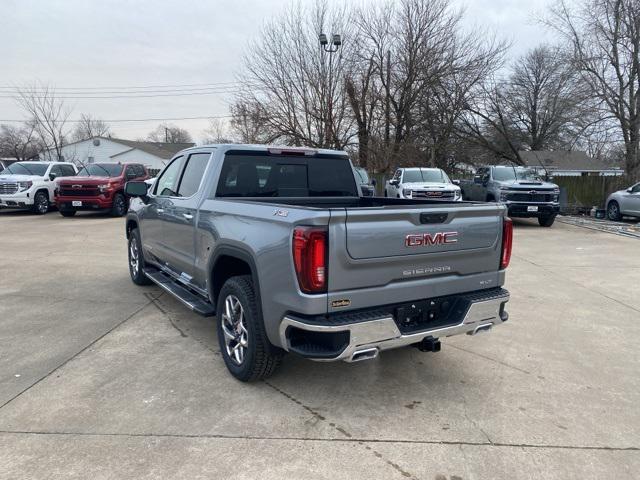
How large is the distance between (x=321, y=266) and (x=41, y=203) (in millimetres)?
16933

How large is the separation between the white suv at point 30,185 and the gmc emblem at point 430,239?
A: 16008 millimetres

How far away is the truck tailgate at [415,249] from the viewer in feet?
9.68

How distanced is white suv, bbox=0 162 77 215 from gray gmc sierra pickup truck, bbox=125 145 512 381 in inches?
554

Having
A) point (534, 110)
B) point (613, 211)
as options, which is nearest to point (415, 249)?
point (613, 211)

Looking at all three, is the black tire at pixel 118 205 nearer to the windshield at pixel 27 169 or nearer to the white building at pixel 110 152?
the windshield at pixel 27 169

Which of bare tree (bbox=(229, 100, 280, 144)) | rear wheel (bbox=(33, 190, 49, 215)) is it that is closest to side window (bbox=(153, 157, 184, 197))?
rear wheel (bbox=(33, 190, 49, 215))

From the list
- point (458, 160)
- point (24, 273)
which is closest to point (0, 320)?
point (24, 273)

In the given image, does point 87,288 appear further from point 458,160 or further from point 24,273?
point 458,160

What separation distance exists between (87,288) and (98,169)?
1150 cm

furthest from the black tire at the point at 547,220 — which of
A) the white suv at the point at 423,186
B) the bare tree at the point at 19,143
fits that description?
the bare tree at the point at 19,143

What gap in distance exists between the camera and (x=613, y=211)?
16594 mm

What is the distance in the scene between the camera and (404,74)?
27188 mm

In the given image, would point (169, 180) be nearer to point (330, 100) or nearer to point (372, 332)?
point (372, 332)

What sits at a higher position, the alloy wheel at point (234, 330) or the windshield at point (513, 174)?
the windshield at point (513, 174)
